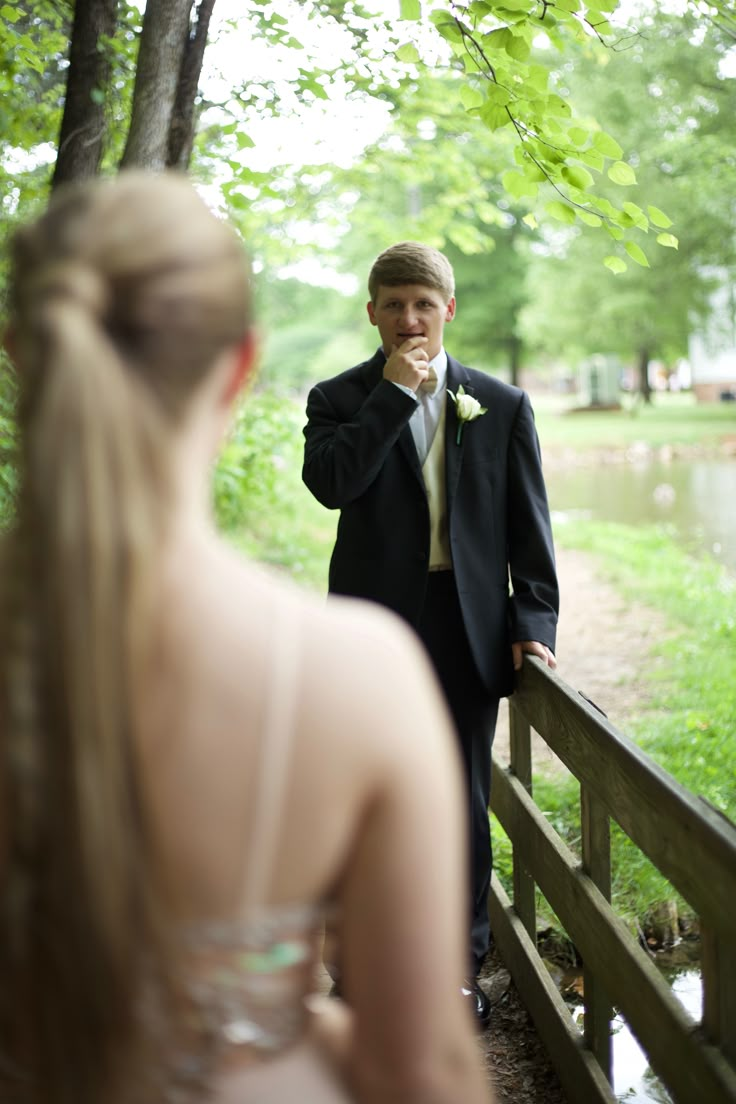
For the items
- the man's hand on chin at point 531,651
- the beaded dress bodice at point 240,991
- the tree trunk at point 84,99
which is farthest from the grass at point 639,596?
the beaded dress bodice at point 240,991

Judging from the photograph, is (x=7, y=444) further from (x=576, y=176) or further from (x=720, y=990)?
(x=720, y=990)

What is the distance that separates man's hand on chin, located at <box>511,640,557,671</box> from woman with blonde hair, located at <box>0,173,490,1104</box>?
2.17m

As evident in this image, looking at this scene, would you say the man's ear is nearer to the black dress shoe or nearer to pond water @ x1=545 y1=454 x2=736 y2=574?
the black dress shoe

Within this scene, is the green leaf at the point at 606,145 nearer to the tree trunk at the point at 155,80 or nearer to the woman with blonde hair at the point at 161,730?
the tree trunk at the point at 155,80

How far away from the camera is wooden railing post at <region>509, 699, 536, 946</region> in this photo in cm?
367

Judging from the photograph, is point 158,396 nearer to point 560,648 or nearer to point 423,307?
point 423,307

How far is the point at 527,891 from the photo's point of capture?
3.67 m

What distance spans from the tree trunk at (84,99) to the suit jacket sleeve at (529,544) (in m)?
1.93

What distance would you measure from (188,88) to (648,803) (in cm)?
314

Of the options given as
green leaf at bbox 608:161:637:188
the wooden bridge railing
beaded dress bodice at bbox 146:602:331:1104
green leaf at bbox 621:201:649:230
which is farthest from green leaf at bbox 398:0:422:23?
beaded dress bodice at bbox 146:602:331:1104

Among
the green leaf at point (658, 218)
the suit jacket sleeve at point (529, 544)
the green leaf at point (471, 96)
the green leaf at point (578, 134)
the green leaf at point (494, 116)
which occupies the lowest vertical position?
the suit jacket sleeve at point (529, 544)

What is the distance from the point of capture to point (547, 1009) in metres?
3.27

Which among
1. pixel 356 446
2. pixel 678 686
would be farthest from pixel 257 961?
pixel 678 686

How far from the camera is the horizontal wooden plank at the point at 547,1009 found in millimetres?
2863
